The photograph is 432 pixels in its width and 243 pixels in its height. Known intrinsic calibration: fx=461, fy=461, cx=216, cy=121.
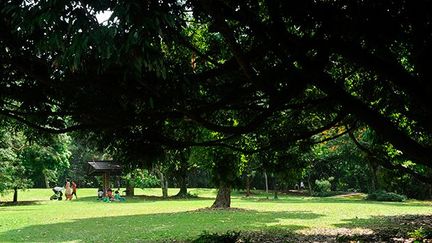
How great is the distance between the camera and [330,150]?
3903 centimetres

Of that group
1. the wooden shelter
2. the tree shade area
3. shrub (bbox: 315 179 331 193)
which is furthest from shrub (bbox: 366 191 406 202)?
the tree shade area

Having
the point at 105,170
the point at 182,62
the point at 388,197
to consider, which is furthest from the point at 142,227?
the point at 388,197

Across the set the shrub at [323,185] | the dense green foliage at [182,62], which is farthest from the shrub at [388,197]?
the dense green foliage at [182,62]

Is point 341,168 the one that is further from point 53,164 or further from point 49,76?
point 49,76

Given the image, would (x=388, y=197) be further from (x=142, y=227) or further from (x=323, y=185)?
(x=142, y=227)

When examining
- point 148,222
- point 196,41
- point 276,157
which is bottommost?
point 148,222

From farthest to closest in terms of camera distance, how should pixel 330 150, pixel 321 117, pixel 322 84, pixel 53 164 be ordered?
1. pixel 330 150
2. pixel 53 164
3. pixel 321 117
4. pixel 322 84

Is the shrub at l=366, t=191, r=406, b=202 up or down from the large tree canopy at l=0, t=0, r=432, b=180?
down

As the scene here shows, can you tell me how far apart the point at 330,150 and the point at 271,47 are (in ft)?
115

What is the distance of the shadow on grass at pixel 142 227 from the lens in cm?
1415

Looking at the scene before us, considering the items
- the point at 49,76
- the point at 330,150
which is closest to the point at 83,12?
the point at 49,76

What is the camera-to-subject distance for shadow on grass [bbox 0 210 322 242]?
14148mm

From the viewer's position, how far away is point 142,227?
54.4 ft

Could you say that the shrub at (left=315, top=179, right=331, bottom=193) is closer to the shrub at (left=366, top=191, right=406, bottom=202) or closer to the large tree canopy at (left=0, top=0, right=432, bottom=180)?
the shrub at (left=366, top=191, right=406, bottom=202)
